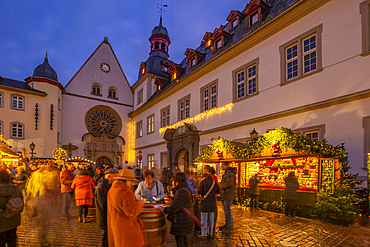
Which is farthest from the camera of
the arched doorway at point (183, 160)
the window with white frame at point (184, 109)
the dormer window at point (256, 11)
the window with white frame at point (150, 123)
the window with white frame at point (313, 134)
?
the window with white frame at point (150, 123)

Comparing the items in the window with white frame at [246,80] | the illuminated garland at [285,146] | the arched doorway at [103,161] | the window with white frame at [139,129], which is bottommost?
the arched doorway at [103,161]

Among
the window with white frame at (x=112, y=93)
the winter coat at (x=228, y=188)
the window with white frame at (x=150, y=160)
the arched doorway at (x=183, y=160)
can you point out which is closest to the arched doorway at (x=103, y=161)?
the window with white frame at (x=150, y=160)

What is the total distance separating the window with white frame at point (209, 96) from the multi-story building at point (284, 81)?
0.24 ft

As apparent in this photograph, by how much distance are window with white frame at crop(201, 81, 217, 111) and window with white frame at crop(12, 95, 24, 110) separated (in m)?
19.1

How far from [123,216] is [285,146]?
24.0ft

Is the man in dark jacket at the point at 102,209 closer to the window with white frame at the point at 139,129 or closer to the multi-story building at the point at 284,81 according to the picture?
the multi-story building at the point at 284,81

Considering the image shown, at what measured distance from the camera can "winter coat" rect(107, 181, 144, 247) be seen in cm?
361

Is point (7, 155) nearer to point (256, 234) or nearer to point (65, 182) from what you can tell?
point (65, 182)

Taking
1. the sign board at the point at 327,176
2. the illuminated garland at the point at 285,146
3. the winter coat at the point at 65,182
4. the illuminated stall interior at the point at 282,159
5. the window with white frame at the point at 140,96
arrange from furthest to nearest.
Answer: the window with white frame at the point at 140,96
the winter coat at the point at 65,182
the illuminated garland at the point at 285,146
the illuminated stall interior at the point at 282,159
the sign board at the point at 327,176

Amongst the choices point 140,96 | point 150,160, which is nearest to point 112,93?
point 140,96

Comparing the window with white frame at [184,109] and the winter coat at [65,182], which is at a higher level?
the window with white frame at [184,109]

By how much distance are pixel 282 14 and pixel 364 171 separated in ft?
26.3

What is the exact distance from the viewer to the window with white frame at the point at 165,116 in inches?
933

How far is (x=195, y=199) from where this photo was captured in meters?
7.16
